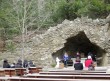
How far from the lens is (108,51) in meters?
25.1

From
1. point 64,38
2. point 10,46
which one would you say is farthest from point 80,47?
point 10,46

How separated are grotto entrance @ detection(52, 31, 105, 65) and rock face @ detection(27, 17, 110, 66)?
0.78 m

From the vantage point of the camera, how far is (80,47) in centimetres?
3058

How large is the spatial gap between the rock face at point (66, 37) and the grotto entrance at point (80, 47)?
2.57ft

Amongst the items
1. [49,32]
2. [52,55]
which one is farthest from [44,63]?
[49,32]

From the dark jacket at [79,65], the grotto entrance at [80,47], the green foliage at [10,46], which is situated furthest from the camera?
the grotto entrance at [80,47]

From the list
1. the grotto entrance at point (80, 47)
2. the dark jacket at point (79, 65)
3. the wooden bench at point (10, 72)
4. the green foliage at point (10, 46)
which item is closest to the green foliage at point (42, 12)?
the green foliage at point (10, 46)

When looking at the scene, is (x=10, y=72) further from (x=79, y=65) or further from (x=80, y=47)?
(x=80, y=47)

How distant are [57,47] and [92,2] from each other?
733 cm

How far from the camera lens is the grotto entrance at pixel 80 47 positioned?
26981mm

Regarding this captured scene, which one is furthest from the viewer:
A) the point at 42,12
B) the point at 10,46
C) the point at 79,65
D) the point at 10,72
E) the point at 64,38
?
the point at 42,12

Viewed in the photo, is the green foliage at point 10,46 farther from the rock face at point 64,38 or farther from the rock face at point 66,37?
the rock face at point 66,37

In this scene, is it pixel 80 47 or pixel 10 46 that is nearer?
pixel 10 46

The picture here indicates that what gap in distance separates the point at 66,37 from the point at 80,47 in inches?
211
